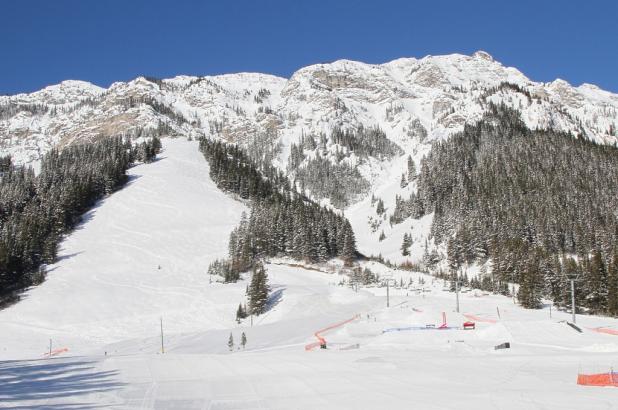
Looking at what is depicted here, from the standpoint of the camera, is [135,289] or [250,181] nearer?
[135,289]

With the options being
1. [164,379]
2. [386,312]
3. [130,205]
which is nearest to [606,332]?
[386,312]

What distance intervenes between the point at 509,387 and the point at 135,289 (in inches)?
2907

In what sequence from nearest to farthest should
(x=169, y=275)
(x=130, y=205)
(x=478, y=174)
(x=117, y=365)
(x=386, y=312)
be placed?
1. (x=117, y=365)
2. (x=386, y=312)
3. (x=169, y=275)
4. (x=130, y=205)
5. (x=478, y=174)

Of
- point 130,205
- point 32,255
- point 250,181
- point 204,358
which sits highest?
point 250,181

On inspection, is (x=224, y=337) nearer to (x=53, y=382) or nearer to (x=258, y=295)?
(x=258, y=295)

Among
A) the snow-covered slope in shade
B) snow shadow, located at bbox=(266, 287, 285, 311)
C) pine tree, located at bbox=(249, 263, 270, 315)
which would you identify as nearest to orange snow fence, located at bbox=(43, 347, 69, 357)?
the snow-covered slope in shade

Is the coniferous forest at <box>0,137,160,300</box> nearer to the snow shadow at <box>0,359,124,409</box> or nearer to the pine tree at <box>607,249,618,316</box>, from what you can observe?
the snow shadow at <box>0,359,124,409</box>

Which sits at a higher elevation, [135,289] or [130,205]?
[130,205]

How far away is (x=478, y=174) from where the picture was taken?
175m

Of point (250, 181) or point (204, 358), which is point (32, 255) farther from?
point (204, 358)

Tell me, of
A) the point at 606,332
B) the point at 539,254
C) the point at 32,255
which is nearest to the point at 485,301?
the point at 539,254

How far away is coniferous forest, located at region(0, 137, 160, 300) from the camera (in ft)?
291

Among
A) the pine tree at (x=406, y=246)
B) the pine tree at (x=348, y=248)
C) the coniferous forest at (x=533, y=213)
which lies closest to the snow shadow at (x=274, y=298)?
the pine tree at (x=348, y=248)

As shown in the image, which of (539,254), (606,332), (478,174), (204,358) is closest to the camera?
(204,358)
